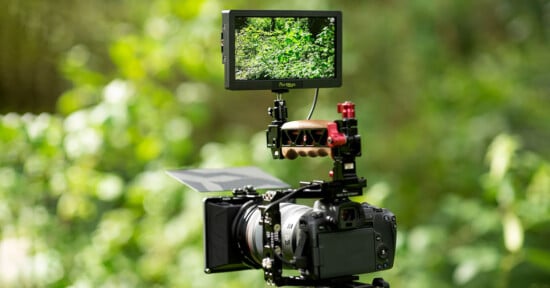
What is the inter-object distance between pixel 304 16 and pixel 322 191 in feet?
1.28

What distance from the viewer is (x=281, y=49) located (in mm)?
1786

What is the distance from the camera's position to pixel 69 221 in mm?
3785

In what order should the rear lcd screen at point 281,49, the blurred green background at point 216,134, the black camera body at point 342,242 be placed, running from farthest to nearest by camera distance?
1. the blurred green background at point 216,134
2. the rear lcd screen at point 281,49
3. the black camera body at point 342,242

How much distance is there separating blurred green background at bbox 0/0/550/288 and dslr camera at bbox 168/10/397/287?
1111 millimetres

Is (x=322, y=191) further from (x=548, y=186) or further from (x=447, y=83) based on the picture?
(x=447, y=83)

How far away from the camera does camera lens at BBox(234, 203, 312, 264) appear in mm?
1615

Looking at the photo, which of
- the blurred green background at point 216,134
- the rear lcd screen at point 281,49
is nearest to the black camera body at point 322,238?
the rear lcd screen at point 281,49

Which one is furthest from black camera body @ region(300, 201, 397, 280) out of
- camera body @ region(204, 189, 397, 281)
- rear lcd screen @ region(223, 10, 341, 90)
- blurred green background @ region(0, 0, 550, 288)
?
blurred green background @ region(0, 0, 550, 288)

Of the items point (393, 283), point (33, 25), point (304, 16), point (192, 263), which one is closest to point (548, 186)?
point (393, 283)

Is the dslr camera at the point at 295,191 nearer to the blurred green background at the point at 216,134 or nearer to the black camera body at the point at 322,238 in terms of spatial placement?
the black camera body at the point at 322,238

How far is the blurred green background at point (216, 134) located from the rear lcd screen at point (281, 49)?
1167 mm

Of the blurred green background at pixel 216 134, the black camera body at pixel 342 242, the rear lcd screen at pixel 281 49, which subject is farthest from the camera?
the blurred green background at pixel 216 134

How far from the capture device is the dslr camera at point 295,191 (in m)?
1.57

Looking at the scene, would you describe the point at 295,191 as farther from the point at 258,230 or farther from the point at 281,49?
the point at 281,49
